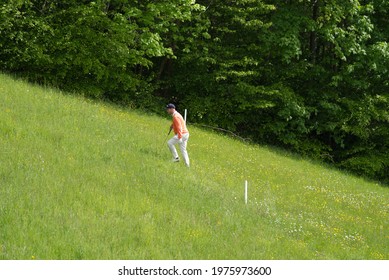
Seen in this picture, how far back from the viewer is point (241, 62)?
90.9ft

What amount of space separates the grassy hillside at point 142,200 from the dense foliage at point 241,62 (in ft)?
15.1

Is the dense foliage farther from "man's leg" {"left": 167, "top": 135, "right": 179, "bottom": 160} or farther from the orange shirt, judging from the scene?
"man's leg" {"left": 167, "top": 135, "right": 179, "bottom": 160}

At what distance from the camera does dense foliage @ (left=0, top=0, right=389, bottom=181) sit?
2412 centimetres

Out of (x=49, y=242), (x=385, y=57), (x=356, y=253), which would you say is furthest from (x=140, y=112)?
(x=49, y=242)

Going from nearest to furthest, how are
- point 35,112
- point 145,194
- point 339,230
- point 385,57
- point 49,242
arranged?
point 49,242 → point 145,194 → point 339,230 → point 35,112 → point 385,57

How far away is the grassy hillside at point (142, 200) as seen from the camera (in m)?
8.59

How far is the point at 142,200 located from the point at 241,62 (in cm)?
1819

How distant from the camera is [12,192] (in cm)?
945

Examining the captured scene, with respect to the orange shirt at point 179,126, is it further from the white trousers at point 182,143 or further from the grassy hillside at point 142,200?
the grassy hillside at point 142,200

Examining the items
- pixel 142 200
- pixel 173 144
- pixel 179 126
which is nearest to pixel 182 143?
pixel 173 144

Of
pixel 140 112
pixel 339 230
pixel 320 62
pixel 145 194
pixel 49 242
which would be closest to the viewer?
pixel 49 242
